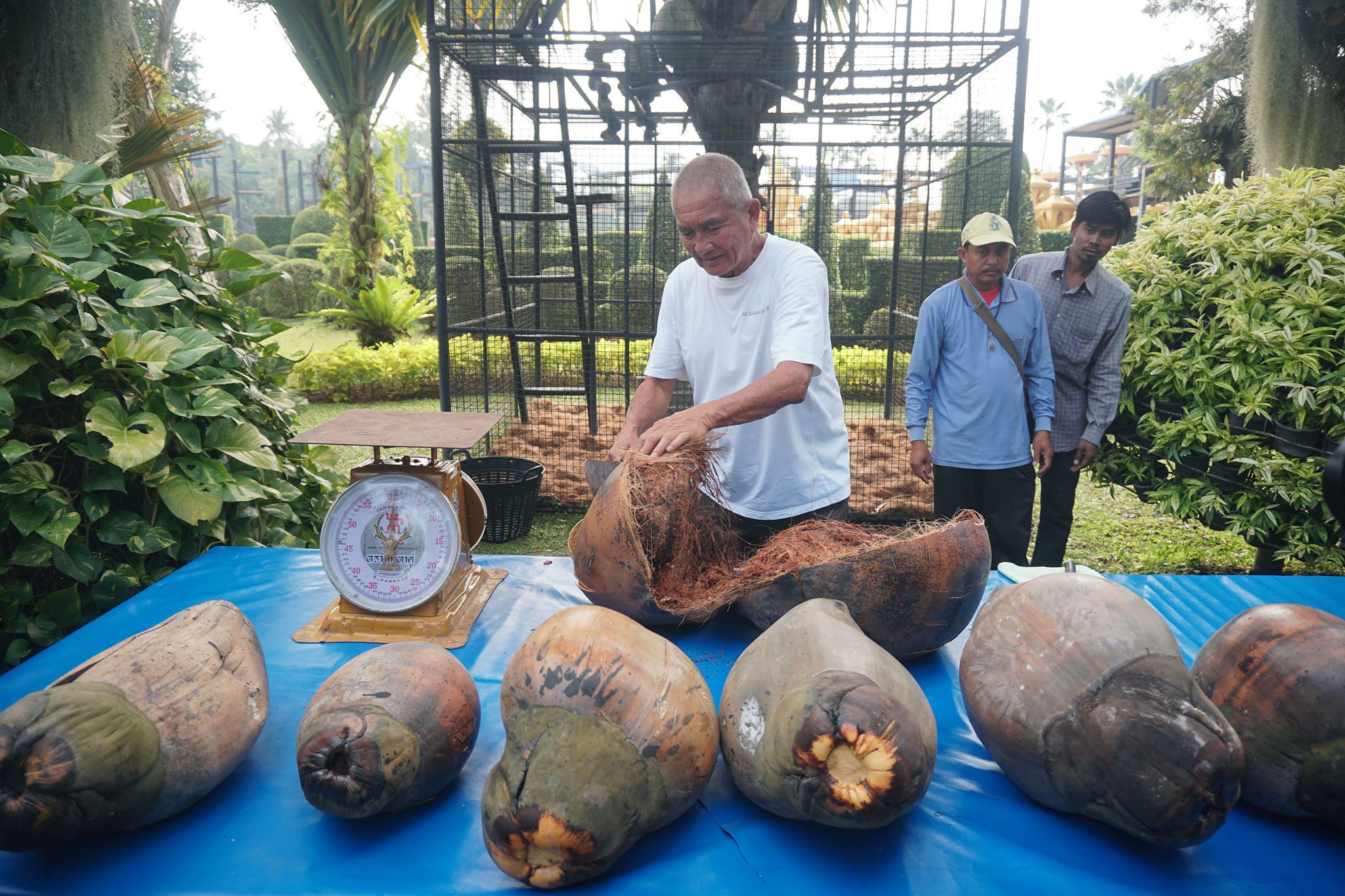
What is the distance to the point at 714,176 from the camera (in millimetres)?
2100

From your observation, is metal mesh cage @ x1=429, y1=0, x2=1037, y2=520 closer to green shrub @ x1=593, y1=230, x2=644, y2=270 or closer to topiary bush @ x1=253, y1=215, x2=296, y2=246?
green shrub @ x1=593, y1=230, x2=644, y2=270

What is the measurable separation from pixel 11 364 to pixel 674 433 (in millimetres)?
1782

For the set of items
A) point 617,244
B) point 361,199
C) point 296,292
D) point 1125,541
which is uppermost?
point 361,199

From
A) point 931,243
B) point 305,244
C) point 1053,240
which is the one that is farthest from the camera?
point 305,244

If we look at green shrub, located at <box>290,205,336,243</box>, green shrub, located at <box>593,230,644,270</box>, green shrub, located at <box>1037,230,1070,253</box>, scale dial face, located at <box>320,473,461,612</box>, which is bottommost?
scale dial face, located at <box>320,473,461,612</box>

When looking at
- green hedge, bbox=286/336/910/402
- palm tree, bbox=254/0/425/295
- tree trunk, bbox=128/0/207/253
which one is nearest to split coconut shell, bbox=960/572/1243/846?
tree trunk, bbox=128/0/207/253

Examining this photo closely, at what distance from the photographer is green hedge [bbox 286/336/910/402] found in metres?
8.52

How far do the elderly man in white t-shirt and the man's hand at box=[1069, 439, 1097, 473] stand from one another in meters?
2.01

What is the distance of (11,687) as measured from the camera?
152 cm

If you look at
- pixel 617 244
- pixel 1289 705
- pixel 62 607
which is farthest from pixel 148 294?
pixel 617 244

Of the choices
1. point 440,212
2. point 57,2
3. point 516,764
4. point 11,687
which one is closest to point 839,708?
point 516,764

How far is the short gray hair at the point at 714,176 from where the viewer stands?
210cm

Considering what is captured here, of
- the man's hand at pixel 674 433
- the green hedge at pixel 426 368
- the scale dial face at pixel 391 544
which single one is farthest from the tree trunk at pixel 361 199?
the man's hand at pixel 674 433

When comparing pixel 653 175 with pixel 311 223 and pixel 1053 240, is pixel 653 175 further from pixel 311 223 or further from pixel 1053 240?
pixel 311 223
